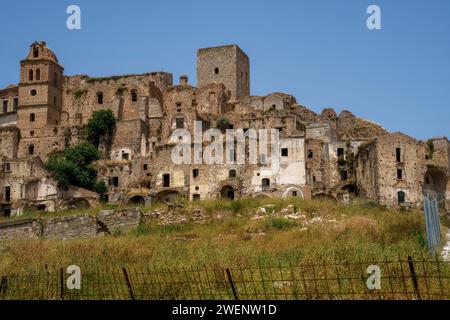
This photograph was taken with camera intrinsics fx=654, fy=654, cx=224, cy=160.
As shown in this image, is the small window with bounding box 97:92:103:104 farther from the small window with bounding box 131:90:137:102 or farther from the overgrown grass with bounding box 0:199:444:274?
the overgrown grass with bounding box 0:199:444:274

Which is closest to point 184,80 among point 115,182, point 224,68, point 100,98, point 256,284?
point 224,68

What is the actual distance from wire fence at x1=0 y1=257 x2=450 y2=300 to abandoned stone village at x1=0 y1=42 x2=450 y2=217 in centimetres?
2910

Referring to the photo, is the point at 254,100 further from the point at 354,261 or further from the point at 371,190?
the point at 354,261

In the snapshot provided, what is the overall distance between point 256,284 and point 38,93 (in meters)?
51.0

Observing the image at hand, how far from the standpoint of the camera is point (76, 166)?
5428cm

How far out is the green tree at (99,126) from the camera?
195ft

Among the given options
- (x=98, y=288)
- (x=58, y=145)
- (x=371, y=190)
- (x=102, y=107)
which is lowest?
(x=98, y=288)

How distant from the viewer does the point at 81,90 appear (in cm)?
6638

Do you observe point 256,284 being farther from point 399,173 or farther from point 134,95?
point 134,95

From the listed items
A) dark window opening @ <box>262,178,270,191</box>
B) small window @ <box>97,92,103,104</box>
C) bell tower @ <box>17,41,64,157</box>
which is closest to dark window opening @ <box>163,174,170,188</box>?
dark window opening @ <box>262,178,270,191</box>

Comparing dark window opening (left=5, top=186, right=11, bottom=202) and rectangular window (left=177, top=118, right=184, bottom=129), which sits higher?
rectangular window (left=177, top=118, right=184, bottom=129)

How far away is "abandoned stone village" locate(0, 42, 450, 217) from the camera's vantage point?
48.5m
